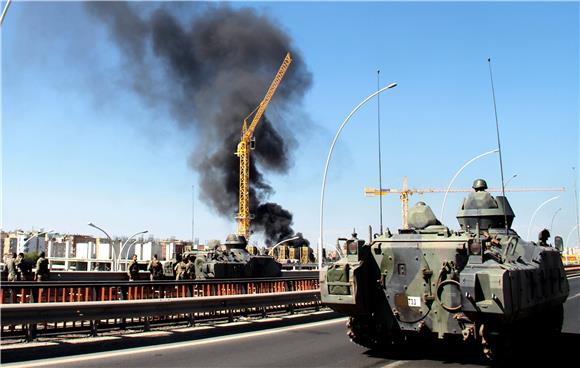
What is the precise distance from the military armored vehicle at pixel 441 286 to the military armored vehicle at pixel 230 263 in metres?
14.8

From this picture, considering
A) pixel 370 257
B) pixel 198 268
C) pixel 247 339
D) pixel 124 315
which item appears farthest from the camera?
pixel 198 268

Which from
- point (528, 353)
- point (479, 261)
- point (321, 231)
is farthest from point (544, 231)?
point (321, 231)

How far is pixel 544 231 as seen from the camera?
34.4ft

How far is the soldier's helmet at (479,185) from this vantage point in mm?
11094

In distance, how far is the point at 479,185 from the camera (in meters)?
11.2

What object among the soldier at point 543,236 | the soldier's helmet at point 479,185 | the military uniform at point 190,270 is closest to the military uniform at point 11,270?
the military uniform at point 190,270

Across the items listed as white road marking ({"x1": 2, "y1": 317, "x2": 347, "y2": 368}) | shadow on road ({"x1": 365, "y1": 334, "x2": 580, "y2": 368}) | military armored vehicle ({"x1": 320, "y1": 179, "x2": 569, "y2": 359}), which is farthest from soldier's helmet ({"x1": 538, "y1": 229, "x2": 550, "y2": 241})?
white road marking ({"x1": 2, "y1": 317, "x2": 347, "y2": 368})

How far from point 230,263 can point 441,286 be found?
55.4 feet

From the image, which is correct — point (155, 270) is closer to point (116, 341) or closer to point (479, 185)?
point (116, 341)

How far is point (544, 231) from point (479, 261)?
3415 millimetres

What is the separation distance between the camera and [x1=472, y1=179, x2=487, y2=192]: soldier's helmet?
36.4ft

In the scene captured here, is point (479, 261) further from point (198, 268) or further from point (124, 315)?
point (198, 268)

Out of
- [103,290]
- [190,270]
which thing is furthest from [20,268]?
[190,270]

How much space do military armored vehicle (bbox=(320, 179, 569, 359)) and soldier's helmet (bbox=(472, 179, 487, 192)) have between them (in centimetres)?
114
